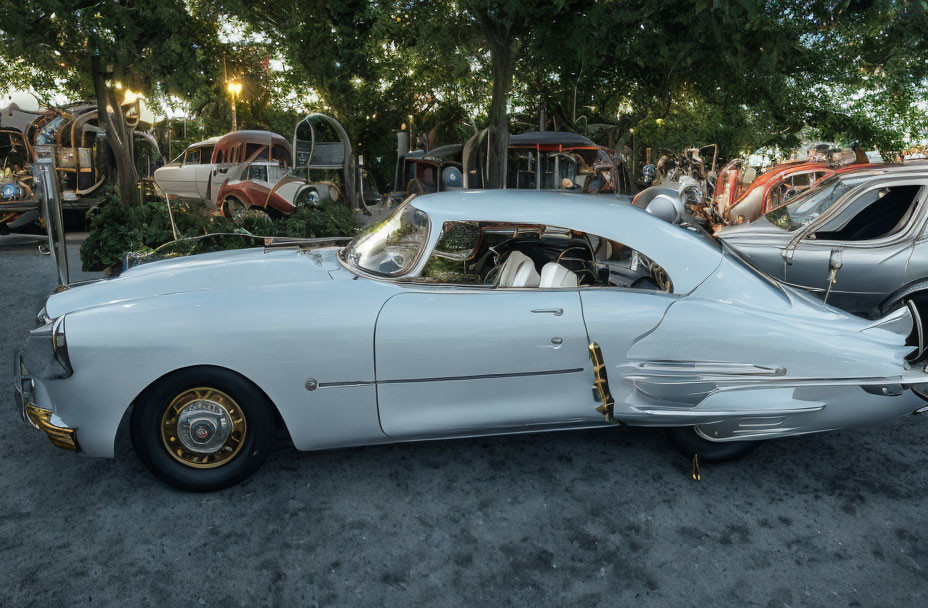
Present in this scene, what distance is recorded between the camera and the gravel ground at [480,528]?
2.68 m

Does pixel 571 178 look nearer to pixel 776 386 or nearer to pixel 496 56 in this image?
pixel 496 56

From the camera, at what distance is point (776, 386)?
328 cm

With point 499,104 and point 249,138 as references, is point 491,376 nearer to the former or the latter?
point 499,104

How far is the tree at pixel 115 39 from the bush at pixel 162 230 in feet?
7.45

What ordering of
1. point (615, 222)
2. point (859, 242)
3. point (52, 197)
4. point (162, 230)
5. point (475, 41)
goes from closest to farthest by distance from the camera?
point (615, 222) < point (859, 242) < point (52, 197) < point (162, 230) < point (475, 41)

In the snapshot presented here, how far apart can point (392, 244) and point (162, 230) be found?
267 inches

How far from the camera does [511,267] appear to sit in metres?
3.71

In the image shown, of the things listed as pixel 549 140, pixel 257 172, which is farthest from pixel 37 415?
pixel 549 140

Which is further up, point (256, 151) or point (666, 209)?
point (256, 151)

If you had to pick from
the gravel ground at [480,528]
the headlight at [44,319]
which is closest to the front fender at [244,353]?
the gravel ground at [480,528]

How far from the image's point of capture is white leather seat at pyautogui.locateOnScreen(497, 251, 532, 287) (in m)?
3.63

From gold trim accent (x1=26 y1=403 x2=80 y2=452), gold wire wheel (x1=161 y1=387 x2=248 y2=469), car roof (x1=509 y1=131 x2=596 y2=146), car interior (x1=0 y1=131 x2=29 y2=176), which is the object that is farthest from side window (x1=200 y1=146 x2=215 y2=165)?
gold wire wheel (x1=161 y1=387 x2=248 y2=469)

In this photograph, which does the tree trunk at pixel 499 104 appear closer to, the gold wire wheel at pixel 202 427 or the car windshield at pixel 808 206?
the car windshield at pixel 808 206

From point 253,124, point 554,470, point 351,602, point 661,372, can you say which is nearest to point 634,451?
point 554,470
